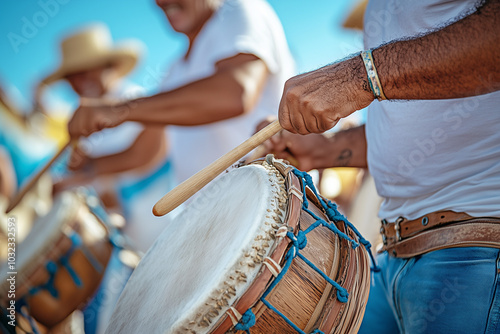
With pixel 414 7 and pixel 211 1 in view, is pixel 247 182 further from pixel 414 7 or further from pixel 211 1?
pixel 211 1

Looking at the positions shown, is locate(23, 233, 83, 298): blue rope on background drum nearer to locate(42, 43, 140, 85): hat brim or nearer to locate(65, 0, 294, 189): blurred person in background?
locate(65, 0, 294, 189): blurred person in background

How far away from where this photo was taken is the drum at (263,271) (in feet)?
2.70

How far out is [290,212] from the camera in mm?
902

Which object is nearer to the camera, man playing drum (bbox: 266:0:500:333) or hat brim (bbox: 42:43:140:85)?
man playing drum (bbox: 266:0:500:333)

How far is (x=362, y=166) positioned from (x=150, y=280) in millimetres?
668

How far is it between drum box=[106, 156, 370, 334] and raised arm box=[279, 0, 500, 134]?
0.51 ft

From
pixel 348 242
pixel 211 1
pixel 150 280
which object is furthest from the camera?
pixel 211 1

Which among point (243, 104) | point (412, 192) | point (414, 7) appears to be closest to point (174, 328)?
point (412, 192)

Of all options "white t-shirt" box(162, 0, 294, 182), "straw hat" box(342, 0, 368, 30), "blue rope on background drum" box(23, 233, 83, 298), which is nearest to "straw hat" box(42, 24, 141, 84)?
"straw hat" box(342, 0, 368, 30)

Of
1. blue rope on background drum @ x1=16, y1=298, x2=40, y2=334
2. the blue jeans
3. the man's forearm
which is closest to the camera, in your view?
the man's forearm

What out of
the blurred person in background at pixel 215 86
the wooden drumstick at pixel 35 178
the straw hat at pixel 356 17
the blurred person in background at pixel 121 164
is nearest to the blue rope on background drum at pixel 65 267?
the wooden drumstick at pixel 35 178

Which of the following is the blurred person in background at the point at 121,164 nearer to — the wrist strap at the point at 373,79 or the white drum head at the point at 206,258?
the white drum head at the point at 206,258

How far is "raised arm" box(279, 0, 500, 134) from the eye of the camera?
0.75 metres

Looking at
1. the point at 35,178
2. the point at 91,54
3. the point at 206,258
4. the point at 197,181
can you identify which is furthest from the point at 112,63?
the point at 206,258
